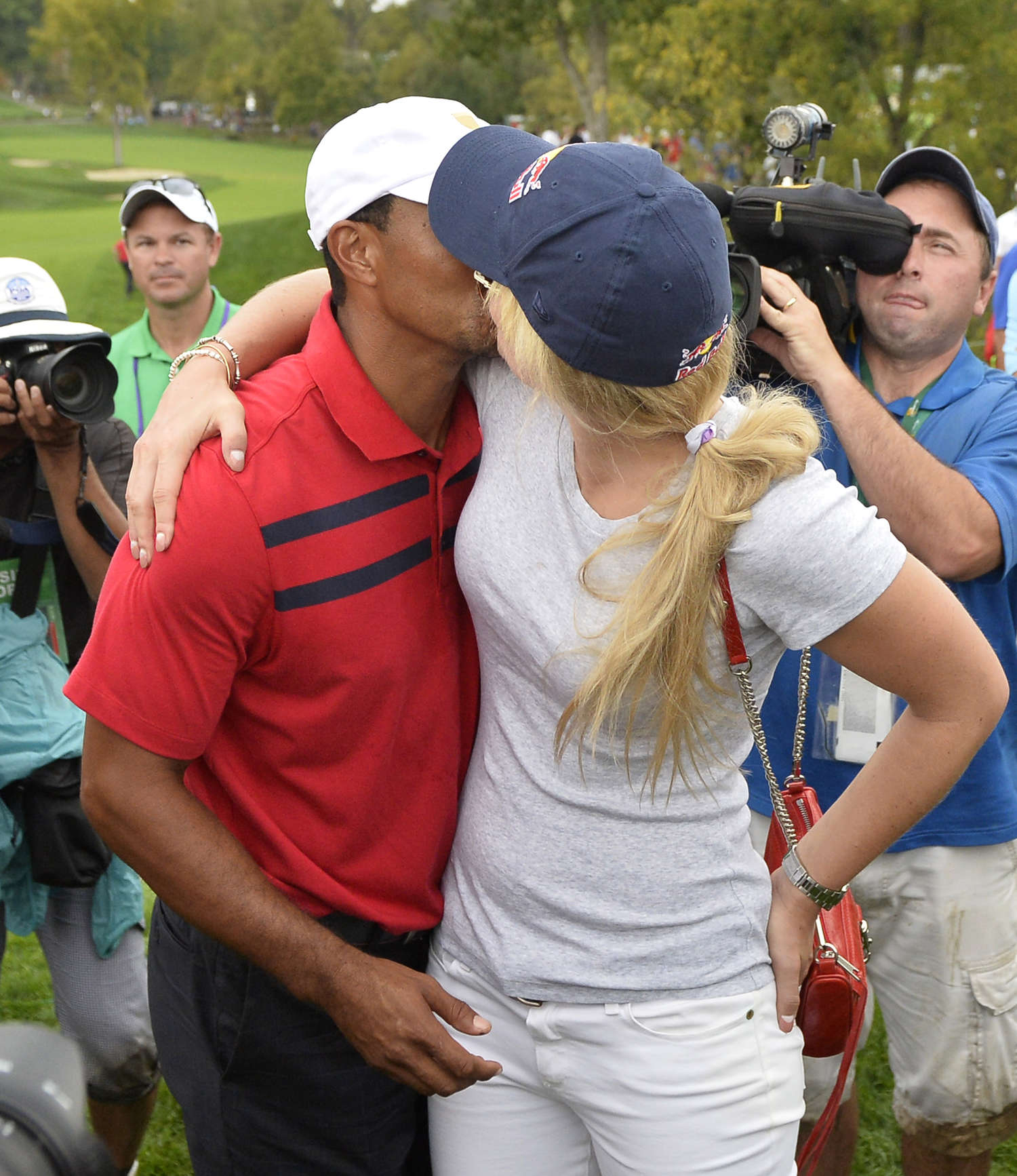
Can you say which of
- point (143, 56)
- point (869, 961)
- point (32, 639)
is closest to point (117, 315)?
point (143, 56)

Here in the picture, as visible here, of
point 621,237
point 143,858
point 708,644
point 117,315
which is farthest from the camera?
point 117,315

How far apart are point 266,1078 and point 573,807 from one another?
2.41 feet

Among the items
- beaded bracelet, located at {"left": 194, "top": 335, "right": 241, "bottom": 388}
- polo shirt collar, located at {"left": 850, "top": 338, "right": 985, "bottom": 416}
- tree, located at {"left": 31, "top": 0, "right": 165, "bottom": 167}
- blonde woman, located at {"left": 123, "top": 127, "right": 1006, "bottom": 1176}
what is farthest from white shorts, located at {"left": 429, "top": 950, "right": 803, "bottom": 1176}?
tree, located at {"left": 31, "top": 0, "right": 165, "bottom": 167}

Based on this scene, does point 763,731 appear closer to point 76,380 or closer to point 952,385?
point 952,385

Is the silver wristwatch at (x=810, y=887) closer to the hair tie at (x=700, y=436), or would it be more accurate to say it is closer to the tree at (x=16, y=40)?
the hair tie at (x=700, y=436)

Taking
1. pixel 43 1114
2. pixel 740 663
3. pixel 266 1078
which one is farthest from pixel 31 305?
pixel 43 1114

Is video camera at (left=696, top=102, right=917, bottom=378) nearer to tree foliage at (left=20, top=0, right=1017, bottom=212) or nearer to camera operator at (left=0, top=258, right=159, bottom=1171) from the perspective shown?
camera operator at (left=0, top=258, right=159, bottom=1171)

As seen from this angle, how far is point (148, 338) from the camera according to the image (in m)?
4.61

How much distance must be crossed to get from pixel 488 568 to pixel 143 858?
2.20ft

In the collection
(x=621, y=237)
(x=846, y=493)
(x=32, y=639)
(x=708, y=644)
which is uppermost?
(x=621, y=237)

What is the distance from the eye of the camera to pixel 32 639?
299 cm

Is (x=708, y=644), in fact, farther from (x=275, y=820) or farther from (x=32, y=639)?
(x=32, y=639)

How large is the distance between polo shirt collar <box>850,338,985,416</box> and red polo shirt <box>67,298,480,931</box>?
3.92 feet

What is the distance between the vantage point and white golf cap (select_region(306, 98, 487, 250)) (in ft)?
6.12
